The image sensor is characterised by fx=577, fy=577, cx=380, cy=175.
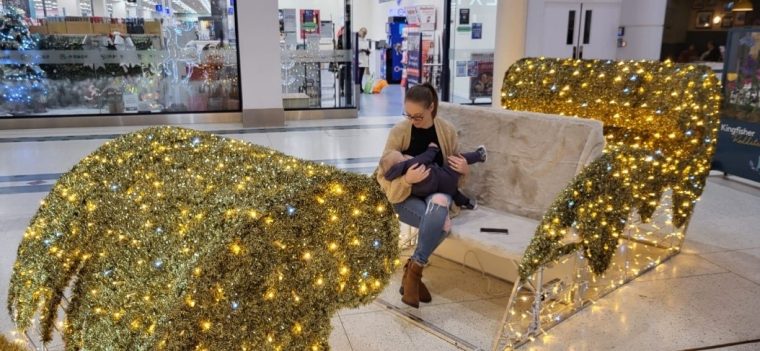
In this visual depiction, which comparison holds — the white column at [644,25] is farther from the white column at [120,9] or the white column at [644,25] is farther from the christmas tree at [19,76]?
the christmas tree at [19,76]

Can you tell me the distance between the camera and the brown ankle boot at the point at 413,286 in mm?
2910

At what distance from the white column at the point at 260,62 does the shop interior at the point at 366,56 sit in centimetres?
78

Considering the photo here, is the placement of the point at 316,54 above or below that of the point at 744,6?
below

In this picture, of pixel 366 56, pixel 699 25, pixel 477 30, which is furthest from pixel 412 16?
pixel 699 25

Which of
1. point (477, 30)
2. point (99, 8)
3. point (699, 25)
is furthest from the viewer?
point (699, 25)

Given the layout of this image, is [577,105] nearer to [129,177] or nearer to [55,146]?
[129,177]

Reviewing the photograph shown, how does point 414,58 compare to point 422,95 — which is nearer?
point 422,95

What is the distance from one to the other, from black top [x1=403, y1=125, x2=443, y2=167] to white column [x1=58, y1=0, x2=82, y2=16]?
690 centimetres

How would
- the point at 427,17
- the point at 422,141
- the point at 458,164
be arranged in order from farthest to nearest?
the point at 427,17, the point at 422,141, the point at 458,164

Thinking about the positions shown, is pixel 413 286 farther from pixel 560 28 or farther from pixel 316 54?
pixel 316 54

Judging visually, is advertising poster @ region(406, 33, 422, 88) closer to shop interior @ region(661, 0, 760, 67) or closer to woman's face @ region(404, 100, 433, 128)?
shop interior @ region(661, 0, 760, 67)

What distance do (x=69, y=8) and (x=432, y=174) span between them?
7204 millimetres

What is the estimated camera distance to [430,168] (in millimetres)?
2912

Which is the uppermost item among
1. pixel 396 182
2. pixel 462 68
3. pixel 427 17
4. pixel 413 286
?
pixel 427 17
